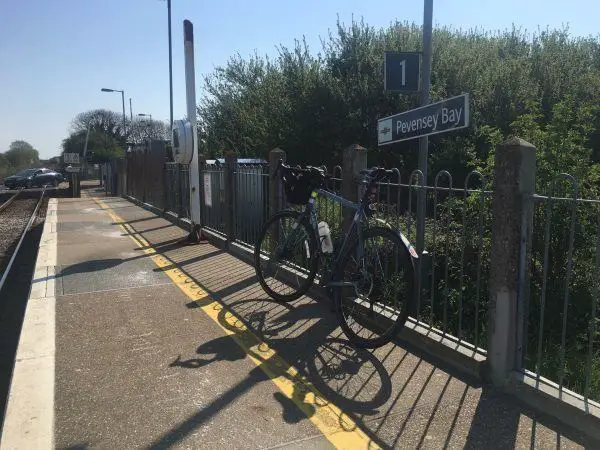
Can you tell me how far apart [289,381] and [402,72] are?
318cm

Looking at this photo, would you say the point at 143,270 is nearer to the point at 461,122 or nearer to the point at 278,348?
the point at 278,348

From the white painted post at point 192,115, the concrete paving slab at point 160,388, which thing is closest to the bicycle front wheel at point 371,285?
the concrete paving slab at point 160,388

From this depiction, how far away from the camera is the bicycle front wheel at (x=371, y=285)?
397cm

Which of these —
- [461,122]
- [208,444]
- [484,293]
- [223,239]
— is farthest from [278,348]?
[223,239]

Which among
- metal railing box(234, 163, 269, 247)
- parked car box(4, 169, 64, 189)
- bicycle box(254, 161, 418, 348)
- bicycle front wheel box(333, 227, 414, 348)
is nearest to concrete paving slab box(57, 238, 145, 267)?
metal railing box(234, 163, 269, 247)

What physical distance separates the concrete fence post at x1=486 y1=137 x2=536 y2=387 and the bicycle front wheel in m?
0.68

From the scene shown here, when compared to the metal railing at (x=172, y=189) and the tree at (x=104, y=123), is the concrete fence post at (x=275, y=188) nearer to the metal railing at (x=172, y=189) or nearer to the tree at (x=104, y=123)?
the metal railing at (x=172, y=189)

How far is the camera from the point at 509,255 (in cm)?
333

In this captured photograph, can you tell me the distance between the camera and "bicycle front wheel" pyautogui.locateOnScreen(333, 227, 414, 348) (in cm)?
397

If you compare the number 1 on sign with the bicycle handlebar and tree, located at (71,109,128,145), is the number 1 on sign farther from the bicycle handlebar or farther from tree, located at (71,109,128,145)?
tree, located at (71,109,128,145)

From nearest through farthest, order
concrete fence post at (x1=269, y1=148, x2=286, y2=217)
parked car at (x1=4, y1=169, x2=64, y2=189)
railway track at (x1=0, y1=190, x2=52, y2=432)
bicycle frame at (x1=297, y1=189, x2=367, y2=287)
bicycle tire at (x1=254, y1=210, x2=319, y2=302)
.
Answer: bicycle frame at (x1=297, y1=189, x2=367, y2=287) → bicycle tire at (x1=254, y1=210, x2=319, y2=302) → railway track at (x1=0, y1=190, x2=52, y2=432) → concrete fence post at (x1=269, y1=148, x2=286, y2=217) → parked car at (x1=4, y1=169, x2=64, y2=189)

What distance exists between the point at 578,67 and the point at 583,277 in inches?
466

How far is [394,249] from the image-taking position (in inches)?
165

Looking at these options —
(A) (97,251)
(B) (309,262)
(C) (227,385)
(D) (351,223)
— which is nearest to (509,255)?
(D) (351,223)
